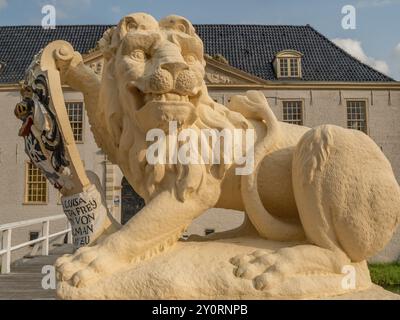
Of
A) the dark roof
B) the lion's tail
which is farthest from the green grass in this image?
the lion's tail

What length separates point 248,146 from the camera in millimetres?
2430

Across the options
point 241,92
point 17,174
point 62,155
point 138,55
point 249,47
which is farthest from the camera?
point 249,47

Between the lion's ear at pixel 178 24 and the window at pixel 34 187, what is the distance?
15042 millimetres

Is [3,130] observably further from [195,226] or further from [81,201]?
[81,201]

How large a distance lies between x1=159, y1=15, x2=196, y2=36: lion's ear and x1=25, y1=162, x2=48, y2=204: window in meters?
15.0

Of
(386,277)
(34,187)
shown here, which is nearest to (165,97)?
(386,277)

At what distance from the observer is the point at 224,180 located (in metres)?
2.38

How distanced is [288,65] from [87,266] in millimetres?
16726

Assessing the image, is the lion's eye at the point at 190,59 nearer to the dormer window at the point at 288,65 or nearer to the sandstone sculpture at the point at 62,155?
the sandstone sculpture at the point at 62,155

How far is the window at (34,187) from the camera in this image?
1631 centimetres

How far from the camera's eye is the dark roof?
17.8 meters

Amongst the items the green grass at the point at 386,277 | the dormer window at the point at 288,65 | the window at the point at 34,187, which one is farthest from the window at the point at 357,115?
the window at the point at 34,187

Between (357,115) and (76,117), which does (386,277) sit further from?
(76,117)

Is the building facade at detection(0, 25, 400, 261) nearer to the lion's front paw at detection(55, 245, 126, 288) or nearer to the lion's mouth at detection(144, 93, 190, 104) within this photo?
the lion's mouth at detection(144, 93, 190, 104)
